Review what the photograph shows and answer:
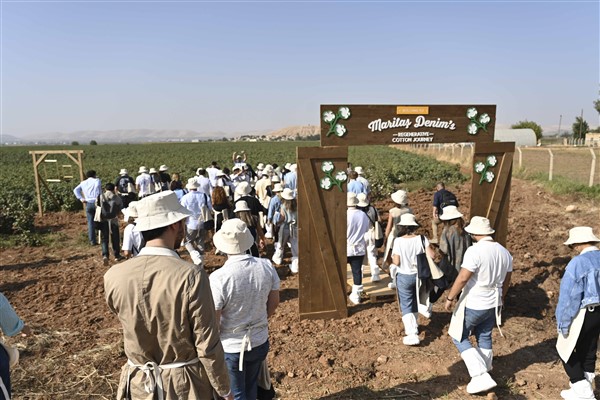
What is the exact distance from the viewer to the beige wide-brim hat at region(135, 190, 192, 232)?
271cm

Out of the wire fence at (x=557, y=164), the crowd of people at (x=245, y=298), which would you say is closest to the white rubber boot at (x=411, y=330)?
the crowd of people at (x=245, y=298)

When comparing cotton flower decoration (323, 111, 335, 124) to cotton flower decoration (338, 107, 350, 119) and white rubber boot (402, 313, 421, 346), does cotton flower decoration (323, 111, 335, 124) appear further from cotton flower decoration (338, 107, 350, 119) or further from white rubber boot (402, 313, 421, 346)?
white rubber boot (402, 313, 421, 346)

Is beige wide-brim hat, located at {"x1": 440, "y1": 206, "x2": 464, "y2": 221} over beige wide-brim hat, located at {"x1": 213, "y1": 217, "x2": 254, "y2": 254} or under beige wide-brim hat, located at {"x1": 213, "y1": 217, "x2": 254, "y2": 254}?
under

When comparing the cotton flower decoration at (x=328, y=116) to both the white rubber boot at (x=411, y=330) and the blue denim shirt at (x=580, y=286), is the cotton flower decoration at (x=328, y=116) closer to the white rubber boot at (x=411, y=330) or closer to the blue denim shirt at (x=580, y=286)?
the white rubber boot at (x=411, y=330)

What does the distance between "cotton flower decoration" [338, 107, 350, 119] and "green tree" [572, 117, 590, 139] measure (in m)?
73.2

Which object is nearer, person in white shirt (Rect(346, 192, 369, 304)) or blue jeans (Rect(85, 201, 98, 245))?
person in white shirt (Rect(346, 192, 369, 304))

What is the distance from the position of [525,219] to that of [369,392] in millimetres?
9800

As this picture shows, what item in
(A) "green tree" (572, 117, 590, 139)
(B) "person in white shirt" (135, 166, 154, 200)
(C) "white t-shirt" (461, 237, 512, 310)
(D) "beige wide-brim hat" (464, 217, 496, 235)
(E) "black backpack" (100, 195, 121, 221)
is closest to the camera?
Result: (C) "white t-shirt" (461, 237, 512, 310)

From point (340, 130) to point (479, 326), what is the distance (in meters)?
3.21

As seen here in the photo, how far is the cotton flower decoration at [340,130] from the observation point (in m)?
6.11

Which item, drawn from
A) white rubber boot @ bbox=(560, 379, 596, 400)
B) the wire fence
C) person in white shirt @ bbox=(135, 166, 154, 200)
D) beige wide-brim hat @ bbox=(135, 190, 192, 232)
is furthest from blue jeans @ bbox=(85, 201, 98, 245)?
the wire fence

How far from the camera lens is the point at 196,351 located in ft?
9.03

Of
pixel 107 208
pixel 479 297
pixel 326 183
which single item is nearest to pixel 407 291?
pixel 479 297

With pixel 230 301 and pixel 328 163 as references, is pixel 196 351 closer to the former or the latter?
pixel 230 301
